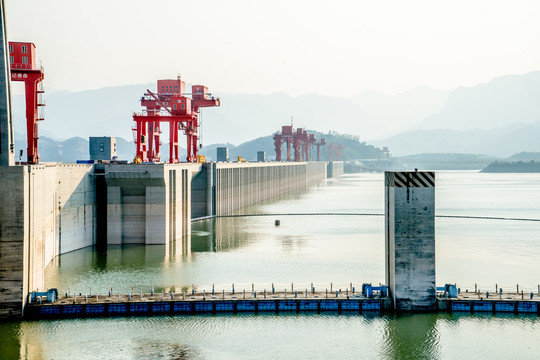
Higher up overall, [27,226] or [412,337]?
[27,226]

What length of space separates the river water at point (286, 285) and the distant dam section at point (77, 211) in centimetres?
208

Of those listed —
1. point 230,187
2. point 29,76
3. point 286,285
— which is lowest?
point 286,285

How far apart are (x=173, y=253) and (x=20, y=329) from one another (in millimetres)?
27370

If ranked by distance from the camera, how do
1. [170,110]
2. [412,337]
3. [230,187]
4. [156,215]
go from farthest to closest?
1. [230,187]
2. [170,110]
3. [156,215]
4. [412,337]

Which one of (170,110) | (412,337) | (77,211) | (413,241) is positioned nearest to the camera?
(412,337)

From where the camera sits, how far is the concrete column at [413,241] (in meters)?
37.5

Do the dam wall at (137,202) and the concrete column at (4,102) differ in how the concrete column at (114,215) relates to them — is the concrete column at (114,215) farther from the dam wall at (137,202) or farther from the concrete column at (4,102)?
the concrete column at (4,102)

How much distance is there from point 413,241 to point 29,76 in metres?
37.6

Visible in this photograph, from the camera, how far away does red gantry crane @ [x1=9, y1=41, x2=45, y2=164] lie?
54.2m

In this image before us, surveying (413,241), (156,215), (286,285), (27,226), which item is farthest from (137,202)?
(413,241)

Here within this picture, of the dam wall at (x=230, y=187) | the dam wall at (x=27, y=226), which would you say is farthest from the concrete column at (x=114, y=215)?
the dam wall at (x=230, y=187)

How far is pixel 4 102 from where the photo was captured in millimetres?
39688

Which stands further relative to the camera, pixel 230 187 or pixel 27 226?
pixel 230 187

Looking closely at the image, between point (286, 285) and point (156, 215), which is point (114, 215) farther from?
point (286, 285)
